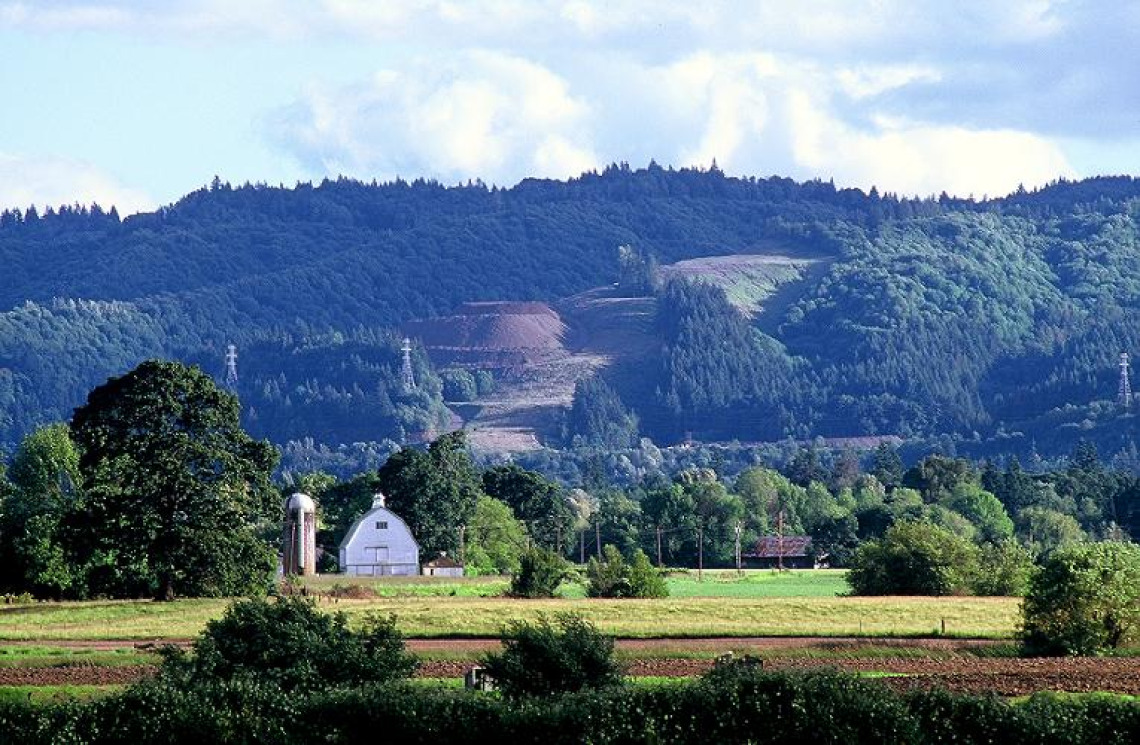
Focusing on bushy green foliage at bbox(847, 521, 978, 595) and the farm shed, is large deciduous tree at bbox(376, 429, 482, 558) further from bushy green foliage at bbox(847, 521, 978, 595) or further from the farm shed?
bushy green foliage at bbox(847, 521, 978, 595)

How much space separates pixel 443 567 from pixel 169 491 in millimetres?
55815

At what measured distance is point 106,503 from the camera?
105m

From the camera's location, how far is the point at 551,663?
188ft

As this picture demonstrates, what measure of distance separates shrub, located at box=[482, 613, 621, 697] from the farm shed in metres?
96.8

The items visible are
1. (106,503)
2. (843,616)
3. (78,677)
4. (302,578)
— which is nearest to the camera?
(78,677)

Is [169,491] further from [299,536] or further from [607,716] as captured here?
[607,716]

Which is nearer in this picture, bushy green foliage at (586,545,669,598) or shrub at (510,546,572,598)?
bushy green foliage at (586,545,669,598)

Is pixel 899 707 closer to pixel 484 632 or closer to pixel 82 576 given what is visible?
pixel 484 632

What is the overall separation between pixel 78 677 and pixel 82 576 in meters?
40.5

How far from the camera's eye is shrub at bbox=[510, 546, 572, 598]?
11950 cm

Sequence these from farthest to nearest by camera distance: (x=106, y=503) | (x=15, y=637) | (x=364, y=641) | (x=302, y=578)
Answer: (x=302, y=578)
(x=106, y=503)
(x=15, y=637)
(x=364, y=641)

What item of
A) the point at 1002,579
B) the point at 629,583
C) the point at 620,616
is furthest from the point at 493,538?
the point at 620,616

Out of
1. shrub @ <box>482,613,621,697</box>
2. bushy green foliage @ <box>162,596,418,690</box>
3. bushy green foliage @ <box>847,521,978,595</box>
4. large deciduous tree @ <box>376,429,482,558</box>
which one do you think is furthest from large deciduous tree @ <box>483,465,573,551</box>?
shrub @ <box>482,613,621,697</box>

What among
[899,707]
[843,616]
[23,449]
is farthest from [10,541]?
[899,707]
